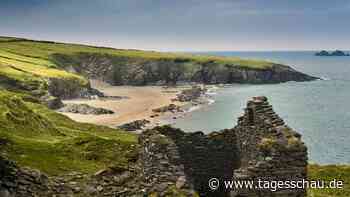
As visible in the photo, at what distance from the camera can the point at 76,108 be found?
153 m

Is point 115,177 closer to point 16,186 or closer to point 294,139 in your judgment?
point 16,186

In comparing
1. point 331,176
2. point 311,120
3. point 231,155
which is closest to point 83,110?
point 311,120

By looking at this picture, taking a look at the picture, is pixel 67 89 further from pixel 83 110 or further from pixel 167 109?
pixel 167 109

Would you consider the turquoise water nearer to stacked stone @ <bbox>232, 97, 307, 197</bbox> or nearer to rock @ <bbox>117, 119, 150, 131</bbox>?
rock @ <bbox>117, 119, 150, 131</bbox>

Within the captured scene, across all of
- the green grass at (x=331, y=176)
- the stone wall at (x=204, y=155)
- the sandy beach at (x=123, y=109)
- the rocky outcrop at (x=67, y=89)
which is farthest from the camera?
the rocky outcrop at (x=67, y=89)

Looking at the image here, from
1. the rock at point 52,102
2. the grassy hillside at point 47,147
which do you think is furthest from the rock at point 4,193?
the rock at point 52,102

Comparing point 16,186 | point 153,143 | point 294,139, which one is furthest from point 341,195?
point 16,186

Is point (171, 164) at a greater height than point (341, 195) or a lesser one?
greater

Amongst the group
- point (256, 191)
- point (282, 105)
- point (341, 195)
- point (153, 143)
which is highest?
point (153, 143)

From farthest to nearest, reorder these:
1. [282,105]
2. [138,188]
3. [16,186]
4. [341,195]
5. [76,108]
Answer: [282,105], [76,108], [341,195], [138,188], [16,186]

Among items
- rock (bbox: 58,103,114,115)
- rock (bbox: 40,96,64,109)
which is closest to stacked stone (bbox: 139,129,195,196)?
rock (bbox: 58,103,114,115)

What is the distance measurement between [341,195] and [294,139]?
1246 cm

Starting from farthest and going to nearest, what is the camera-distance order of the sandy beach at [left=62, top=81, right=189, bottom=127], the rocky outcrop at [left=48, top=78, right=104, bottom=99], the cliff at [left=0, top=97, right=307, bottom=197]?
1. the rocky outcrop at [left=48, top=78, right=104, bottom=99]
2. the sandy beach at [left=62, top=81, right=189, bottom=127]
3. the cliff at [left=0, top=97, right=307, bottom=197]

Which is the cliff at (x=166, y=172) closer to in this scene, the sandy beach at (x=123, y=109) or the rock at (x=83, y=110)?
the sandy beach at (x=123, y=109)
